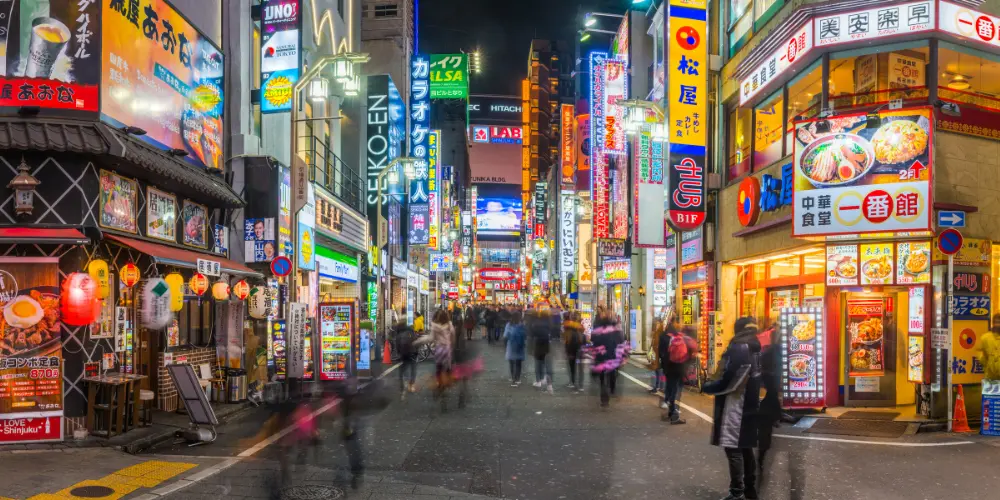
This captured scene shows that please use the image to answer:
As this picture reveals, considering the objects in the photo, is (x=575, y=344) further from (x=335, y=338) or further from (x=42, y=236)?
(x=42, y=236)

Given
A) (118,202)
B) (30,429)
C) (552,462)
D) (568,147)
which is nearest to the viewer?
(552,462)

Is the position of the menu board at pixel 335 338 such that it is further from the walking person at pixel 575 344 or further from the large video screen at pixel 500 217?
the large video screen at pixel 500 217

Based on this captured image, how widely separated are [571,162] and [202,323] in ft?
170

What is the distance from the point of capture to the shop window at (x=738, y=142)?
21.4 metres

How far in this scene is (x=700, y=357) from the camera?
20812mm

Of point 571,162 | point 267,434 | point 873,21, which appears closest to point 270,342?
point 267,434

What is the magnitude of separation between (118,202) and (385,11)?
3654cm

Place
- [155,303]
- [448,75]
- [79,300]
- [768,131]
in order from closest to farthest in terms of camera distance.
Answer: [79,300]
[155,303]
[768,131]
[448,75]

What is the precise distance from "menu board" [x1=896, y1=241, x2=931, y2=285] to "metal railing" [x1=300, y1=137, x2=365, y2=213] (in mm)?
16647

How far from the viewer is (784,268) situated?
20.4 meters

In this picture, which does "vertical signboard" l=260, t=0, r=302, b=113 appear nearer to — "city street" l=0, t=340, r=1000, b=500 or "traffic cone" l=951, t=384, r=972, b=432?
"city street" l=0, t=340, r=1000, b=500

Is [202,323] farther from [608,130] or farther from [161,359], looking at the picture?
[608,130]

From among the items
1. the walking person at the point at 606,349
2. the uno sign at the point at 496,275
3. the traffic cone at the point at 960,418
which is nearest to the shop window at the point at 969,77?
the traffic cone at the point at 960,418

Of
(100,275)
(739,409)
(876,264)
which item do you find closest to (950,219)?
(876,264)
